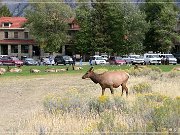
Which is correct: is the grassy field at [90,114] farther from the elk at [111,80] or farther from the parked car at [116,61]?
the parked car at [116,61]

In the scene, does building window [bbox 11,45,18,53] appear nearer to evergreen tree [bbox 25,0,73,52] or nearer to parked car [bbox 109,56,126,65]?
evergreen tree [bbox 25,0,73,52]

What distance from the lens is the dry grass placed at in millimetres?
11383

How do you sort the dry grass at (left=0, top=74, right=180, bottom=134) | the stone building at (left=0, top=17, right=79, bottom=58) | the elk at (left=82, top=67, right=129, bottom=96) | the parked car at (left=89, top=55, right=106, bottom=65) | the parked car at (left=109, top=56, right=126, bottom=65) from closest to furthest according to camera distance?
the dry grass at (left=0, top=74, right=180, bottom=134), the elk at (left=82, top=67, right=129, bottom=96), the parked car at (left=89, top=55, right=106, bottom=65), the parked car at (left=109, top=56, right=126, bottom=65), the stone building at (left=0, top=17, right=79, bottom=58)

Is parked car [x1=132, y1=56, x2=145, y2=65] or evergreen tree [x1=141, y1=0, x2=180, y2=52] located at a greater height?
evergreen tree [x1=141, y1=0, x2=180, y2=52]

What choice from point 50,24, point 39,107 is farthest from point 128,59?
point 39,107

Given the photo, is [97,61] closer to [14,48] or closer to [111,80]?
[14,48]

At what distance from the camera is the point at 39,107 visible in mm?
17719

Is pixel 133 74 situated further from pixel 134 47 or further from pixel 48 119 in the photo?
pixel 134 47

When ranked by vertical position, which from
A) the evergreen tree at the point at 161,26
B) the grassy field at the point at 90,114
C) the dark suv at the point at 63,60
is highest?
the evergreen tree at the point at 161,26

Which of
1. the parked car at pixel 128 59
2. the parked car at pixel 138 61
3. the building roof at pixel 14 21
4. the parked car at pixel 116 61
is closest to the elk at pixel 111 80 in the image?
the parked car at pixel 138 61

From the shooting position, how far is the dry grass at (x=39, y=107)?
448 inches

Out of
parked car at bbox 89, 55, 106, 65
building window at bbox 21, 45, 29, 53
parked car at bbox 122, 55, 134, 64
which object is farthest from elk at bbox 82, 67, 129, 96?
building window at bbox 21, 45, 29, 53

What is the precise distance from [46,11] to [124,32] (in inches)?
469

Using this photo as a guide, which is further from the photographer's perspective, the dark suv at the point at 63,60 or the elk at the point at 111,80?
the dark suv at the point at 63,60
